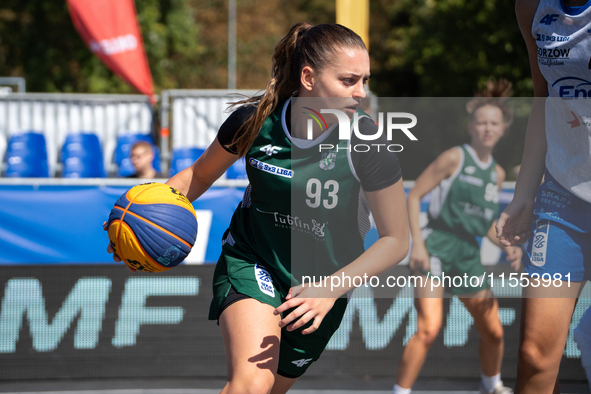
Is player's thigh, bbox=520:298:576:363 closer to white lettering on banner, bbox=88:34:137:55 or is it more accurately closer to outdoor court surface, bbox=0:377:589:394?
outdoor court surface, bbox=0:377:589:394

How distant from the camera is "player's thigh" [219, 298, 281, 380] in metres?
2.52

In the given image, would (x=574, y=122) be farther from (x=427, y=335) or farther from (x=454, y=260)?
(x=454, y=260)

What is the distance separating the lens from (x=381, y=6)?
118 feet

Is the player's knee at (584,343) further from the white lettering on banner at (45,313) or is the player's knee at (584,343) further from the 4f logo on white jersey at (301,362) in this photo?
the white lettering on banner at (45,313)

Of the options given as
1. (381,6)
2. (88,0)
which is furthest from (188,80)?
(88,0)

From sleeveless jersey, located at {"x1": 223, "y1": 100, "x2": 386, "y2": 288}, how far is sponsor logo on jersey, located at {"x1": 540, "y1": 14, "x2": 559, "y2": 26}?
37.2 inches

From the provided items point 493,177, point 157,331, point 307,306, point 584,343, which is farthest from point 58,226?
point 584,343

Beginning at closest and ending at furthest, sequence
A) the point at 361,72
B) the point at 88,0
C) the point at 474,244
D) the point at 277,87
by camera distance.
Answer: the point at 361,72 → the point at 277,87 → the point at 474,244 → the point at 88,0

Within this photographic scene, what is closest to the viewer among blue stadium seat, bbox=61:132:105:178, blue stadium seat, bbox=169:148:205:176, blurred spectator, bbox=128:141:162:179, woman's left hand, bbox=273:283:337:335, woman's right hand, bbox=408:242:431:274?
woman's left hand, bbox=273:283:337:335

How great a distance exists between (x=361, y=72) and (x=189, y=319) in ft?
10.4

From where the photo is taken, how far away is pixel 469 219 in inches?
198

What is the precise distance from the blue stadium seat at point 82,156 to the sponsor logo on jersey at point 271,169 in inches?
339

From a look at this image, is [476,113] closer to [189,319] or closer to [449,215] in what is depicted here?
[449,215]

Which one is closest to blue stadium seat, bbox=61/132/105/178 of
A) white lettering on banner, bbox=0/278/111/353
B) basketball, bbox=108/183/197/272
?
Answer: white lettering on banner, bbox=0/278/111/353
